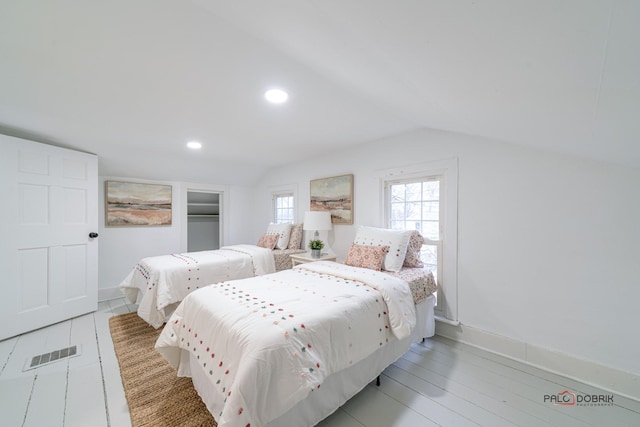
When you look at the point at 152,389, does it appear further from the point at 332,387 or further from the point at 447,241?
the point at 447,241

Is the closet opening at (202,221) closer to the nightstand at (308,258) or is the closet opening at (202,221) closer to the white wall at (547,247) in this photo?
the nightstand at (308,258)

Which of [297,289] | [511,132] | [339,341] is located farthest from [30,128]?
[511,132]

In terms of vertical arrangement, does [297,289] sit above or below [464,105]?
below

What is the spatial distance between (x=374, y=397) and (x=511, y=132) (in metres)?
2.02

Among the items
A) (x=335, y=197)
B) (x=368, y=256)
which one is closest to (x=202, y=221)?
(x=335, y=197)

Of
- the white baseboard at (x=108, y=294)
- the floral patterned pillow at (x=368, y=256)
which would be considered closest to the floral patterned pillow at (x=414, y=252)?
the floral patterned pillow at (x=368, y=256)

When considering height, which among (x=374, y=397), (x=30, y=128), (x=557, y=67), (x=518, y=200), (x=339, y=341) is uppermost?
(x=30, y=128)

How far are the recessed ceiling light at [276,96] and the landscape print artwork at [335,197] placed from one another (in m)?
1.55

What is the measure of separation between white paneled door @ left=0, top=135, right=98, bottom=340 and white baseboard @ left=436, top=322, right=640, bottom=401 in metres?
4.12

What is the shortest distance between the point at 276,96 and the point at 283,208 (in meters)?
2.83

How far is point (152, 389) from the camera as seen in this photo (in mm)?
1700

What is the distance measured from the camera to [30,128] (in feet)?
7.98

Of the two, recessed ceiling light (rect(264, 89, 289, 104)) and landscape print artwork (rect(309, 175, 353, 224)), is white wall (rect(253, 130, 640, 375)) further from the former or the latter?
recessed ceiling light (rect(264, 89, 289, 104))

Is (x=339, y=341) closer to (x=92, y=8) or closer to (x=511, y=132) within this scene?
(x=511, y=132)
